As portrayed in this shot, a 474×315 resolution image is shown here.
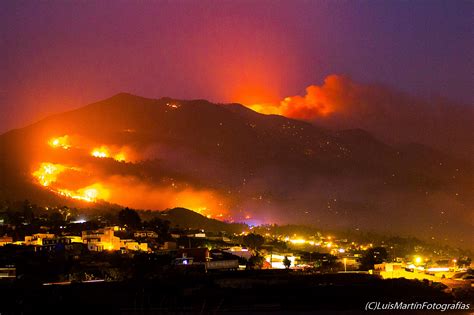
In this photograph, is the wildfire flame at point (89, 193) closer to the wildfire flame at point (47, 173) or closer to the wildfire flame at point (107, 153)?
the wildfire flame at point (47, 173)

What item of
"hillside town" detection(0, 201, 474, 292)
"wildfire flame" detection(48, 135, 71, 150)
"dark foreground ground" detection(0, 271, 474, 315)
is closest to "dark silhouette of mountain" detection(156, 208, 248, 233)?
"hillside town" detection(0, 201, 474, 292)

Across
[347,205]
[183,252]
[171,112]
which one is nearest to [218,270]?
[183,252]

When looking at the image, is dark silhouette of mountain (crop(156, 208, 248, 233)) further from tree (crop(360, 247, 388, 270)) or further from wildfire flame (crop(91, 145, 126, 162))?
wildfire flame (crop(91, 145, 126, 162))

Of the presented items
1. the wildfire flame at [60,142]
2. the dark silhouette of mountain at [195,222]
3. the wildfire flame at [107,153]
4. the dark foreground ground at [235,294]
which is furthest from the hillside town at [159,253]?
the wildfire flame at [60,142]

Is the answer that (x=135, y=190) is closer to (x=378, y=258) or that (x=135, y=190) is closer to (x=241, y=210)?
(x=241, y=210)

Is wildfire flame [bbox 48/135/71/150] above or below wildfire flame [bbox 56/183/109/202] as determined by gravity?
above

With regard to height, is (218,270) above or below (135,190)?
below
